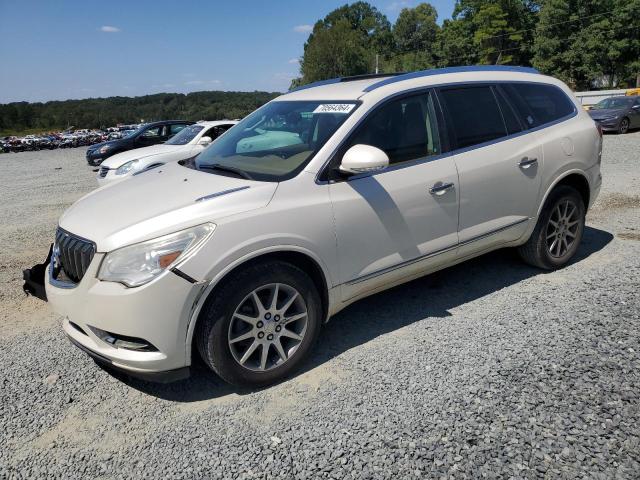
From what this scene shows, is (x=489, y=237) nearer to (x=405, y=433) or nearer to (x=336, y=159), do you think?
(x=336, y=159)

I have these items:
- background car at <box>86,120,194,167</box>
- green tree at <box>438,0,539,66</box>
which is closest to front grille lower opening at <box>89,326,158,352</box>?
background car at <box>86,120,194,167</box>

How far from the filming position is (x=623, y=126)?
1845cm

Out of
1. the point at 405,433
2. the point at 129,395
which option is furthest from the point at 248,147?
the point at 405,433

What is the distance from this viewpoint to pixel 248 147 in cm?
390

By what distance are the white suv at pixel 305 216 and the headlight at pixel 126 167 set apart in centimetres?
634

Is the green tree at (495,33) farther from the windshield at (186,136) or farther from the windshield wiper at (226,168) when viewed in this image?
the windshield wiper at (226,168)

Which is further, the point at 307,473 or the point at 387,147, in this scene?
the point at 387,147

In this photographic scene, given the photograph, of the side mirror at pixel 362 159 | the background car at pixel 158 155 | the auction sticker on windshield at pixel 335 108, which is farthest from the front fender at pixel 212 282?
the background car at pixel 158 155

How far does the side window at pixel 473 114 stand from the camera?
3.87 metres

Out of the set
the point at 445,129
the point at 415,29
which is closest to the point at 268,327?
the point at 445,129

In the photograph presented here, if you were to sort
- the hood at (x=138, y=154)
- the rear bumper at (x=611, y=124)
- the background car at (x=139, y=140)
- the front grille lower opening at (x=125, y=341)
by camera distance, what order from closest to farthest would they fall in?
the front grille lower opening at (x=125, y=341)
the hood at (x=138, y=154)
the background car at (x=139, y=140)
the rear bumper at (x=611, y=124)

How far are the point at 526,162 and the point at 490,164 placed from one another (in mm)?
444

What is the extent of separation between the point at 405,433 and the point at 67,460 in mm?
1754

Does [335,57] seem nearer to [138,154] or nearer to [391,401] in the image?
[138,154]
